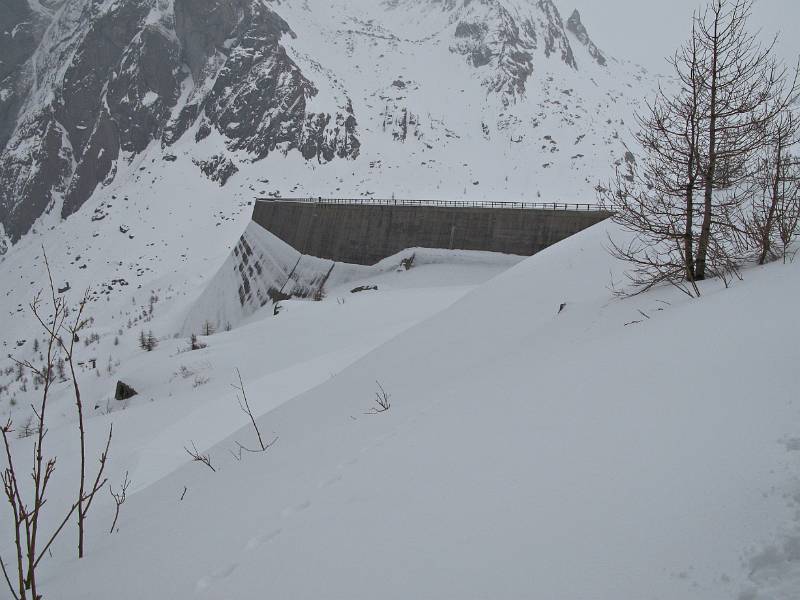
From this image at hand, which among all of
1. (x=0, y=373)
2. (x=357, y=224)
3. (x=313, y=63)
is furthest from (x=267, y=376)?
(x=313, y=63)

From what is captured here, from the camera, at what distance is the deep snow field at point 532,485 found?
228cm

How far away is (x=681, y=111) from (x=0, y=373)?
188ft

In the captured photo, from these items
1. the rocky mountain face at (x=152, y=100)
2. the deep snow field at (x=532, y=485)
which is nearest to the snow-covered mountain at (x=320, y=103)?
the rocky mountain face at (x=152, y=100)

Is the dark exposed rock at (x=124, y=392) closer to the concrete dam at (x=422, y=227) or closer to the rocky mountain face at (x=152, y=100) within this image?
the concrete dam at (x=422, y=227)

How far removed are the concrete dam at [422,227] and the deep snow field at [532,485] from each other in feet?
64.3

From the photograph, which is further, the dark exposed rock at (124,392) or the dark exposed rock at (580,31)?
the dark exposed rock at (580,31)

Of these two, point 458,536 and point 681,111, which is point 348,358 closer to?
point 681,111

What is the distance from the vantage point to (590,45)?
4973 inches

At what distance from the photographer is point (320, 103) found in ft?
295

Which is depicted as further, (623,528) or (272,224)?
(272,224)

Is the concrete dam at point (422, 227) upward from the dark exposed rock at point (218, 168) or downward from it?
downward

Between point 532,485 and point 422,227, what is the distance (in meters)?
27.9

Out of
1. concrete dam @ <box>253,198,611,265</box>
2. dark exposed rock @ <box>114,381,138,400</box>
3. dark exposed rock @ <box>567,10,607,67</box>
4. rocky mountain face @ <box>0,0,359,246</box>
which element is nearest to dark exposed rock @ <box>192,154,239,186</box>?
rocky mountain face @ <box>0,0,359,246</box>

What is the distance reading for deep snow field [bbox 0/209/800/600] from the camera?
7.48 ft
